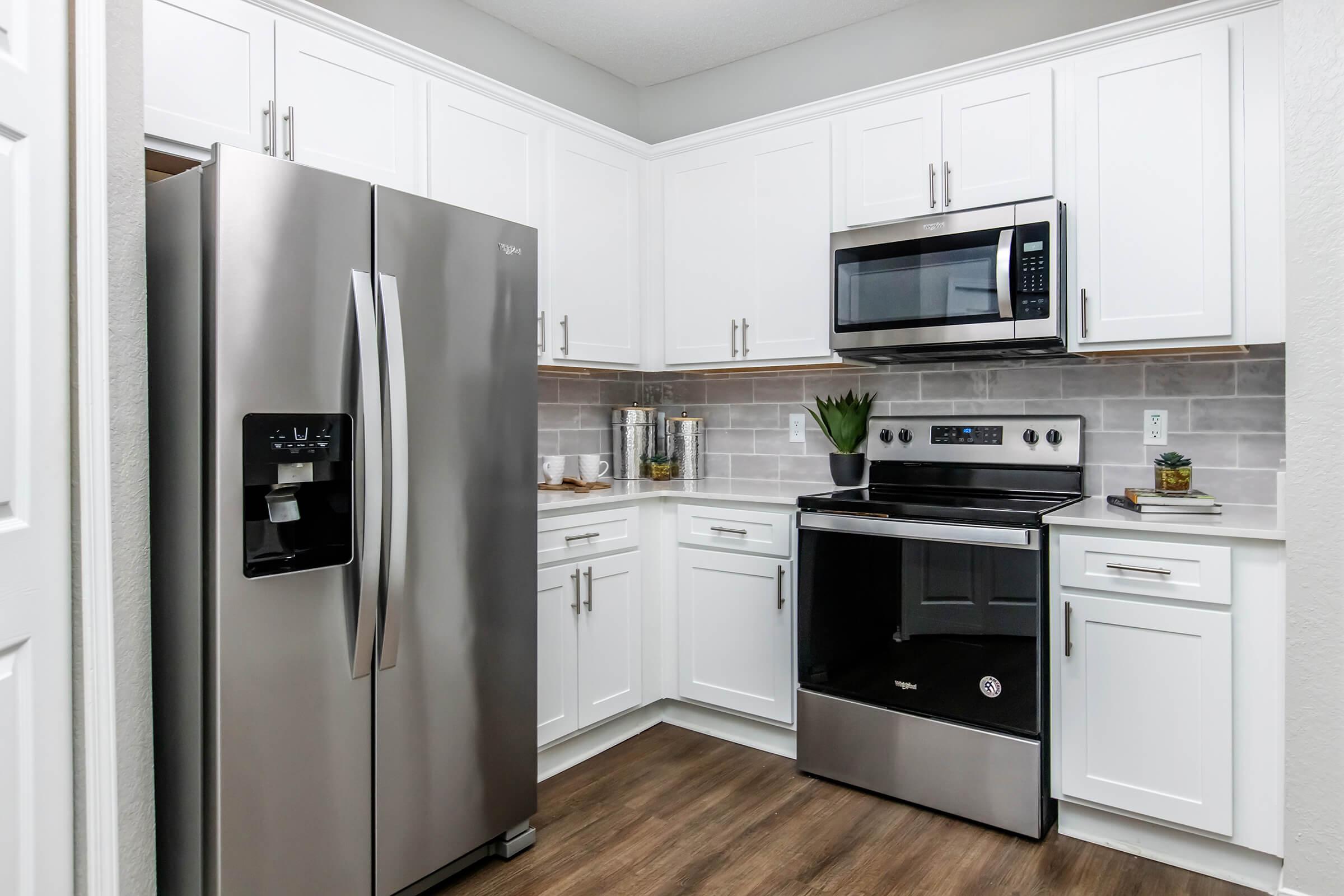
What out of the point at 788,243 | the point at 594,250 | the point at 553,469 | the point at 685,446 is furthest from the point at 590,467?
the point at 788,243

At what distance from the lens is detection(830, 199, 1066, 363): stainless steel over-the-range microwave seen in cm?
241

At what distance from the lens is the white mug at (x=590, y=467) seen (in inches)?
128

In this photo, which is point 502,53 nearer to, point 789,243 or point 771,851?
point 789,243

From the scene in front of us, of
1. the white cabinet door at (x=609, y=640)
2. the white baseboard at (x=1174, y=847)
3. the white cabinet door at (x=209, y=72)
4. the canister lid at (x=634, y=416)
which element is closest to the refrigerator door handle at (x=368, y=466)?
the white cabinet door at (x=209, y=72)

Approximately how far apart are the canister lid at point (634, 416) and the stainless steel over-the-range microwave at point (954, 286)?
0.96m

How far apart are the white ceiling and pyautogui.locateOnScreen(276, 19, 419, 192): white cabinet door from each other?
89cm

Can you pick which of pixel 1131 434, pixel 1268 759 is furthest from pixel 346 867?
pixel 1131 434

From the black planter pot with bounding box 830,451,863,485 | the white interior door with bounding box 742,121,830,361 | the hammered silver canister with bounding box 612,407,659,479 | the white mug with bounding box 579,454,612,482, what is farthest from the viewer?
the hammered silver canister with bounding box 612,407,659,479

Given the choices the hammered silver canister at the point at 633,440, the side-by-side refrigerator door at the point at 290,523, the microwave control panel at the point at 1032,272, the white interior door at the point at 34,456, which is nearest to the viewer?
the white interior door at the point at 34,456

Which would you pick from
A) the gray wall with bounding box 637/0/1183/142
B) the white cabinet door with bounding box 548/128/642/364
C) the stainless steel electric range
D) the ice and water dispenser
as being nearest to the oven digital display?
the stainless steel electric range

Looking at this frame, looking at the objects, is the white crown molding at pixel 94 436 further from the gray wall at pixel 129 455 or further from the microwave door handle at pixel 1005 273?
the microwave door handle at pixel 1005 273

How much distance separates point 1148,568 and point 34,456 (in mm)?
2405

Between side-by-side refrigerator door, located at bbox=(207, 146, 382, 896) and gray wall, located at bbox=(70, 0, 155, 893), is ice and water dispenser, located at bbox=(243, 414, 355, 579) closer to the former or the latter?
side-by-side refrigerator door, located at bbox=(207, 146, 382, 896)

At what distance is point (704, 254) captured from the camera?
10.6ft
